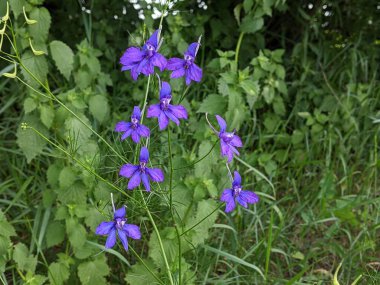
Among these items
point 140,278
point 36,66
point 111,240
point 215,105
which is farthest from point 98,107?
point 111,240

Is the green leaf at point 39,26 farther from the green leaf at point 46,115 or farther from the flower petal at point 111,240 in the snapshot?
the flower petal at point 111,240

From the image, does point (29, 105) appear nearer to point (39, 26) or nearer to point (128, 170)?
point (39, 26)

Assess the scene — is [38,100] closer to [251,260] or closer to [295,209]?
[251,260]

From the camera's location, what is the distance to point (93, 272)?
2.63 meters

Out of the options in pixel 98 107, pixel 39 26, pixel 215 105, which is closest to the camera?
pixel 39 26

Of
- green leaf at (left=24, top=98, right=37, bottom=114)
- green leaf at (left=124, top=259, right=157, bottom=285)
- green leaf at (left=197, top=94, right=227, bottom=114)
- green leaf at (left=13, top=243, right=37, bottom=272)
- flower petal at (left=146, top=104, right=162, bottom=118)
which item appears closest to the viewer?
flower petal at (left=146, top=104, right=162, bottom=118)

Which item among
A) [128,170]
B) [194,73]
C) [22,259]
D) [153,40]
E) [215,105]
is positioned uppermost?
[153,40]

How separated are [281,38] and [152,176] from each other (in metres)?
2.97

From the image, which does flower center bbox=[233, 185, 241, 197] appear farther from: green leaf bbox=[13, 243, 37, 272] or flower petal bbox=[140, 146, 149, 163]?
green leaf bbox=[13, 243, 37, 272]

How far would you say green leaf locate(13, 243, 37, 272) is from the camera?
252cm

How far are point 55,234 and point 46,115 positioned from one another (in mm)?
533

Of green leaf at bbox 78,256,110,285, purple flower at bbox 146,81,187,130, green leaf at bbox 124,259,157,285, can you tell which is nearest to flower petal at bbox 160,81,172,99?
purple flower at bbox 146,81,187,130

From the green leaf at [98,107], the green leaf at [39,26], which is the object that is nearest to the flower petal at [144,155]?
the green leaf at [39,26]

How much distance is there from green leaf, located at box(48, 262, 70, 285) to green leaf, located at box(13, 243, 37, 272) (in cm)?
8
